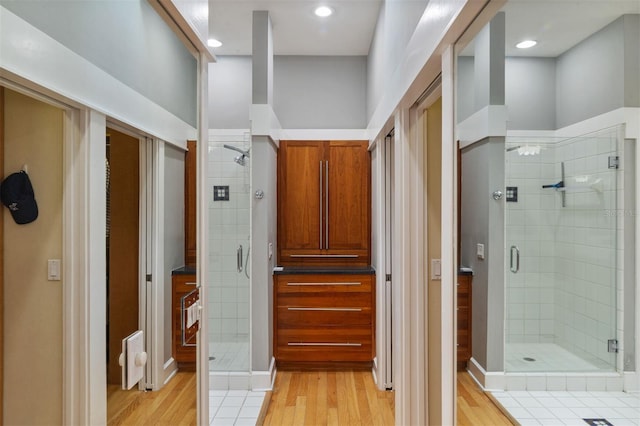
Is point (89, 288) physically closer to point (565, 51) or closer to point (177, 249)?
point (177, 249)

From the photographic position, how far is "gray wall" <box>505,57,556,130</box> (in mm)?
775

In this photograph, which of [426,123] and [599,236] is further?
[426,123]

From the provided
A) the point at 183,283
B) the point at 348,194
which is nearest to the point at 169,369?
the point at 183,283

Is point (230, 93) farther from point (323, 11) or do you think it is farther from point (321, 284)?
point (321, 284)

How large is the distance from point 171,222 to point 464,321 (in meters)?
1.02

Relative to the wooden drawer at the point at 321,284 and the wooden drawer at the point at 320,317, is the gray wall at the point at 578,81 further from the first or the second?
the wooden drawer at the point at 320,317

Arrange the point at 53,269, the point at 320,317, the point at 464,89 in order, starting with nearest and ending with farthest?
the point at 53,269 → the point at 464,89 → the point at 320,317

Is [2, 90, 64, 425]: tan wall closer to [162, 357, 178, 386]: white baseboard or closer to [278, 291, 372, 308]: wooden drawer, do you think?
[162, 357, 178, 386]: white baseboard

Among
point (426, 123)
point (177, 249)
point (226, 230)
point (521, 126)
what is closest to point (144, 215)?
point (177, 249)

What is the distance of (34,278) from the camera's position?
0.53m

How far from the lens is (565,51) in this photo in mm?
723

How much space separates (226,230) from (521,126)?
84.2 inches

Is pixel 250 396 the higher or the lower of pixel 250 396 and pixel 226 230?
the lower

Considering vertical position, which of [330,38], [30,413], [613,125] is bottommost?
[30,413]
